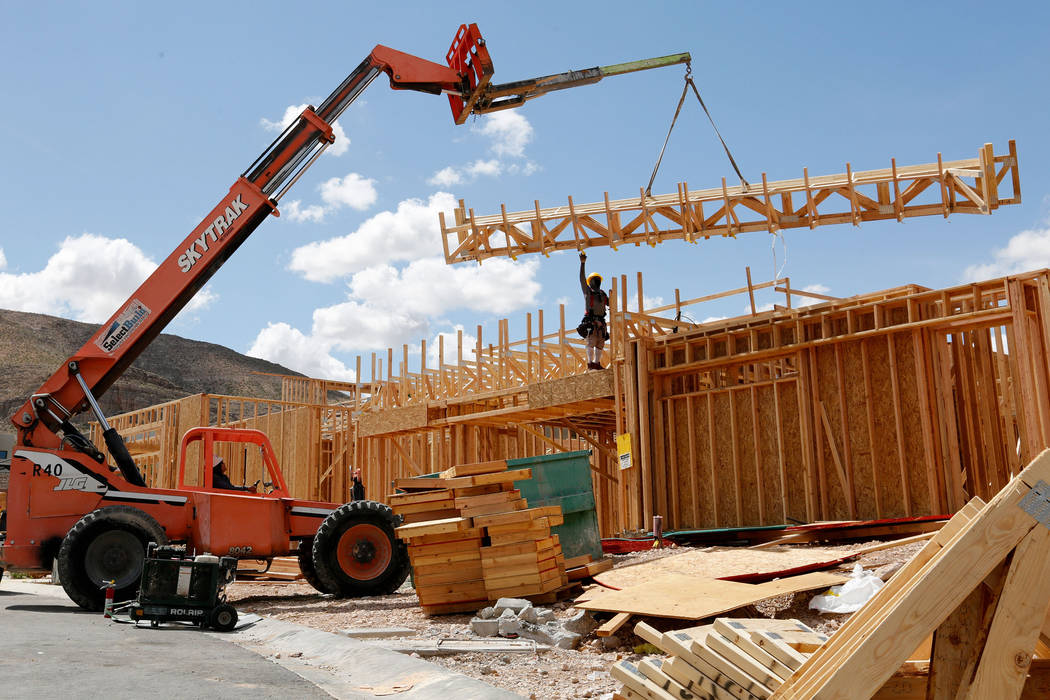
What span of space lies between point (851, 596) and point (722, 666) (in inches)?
162

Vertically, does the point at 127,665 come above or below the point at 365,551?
below

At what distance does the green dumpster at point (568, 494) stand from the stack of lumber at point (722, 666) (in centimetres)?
623

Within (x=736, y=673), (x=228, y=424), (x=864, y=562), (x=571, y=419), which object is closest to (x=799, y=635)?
(x=736, y=673)

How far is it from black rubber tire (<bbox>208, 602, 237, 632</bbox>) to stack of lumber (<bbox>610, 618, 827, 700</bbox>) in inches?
239

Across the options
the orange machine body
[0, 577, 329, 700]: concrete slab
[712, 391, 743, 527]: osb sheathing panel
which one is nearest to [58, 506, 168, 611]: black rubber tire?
the orange machine body

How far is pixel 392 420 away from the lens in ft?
70.3

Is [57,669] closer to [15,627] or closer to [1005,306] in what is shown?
[15,627]

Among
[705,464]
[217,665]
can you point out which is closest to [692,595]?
[217,665]

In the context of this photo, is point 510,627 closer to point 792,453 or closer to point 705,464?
point 792,453

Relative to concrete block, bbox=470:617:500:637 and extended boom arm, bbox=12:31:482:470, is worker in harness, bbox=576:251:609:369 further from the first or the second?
concrete block, bbox=470:617:500:637

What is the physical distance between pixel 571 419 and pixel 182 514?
8.78 m

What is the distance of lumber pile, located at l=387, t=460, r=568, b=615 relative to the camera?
33.5 ft

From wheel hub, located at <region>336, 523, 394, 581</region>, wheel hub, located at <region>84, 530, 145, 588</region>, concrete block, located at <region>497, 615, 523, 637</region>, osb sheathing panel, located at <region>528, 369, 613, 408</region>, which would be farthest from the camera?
osb sheathing panel, located at <region>528, 369, 613, 408</region>

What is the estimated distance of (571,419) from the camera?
19344mm
